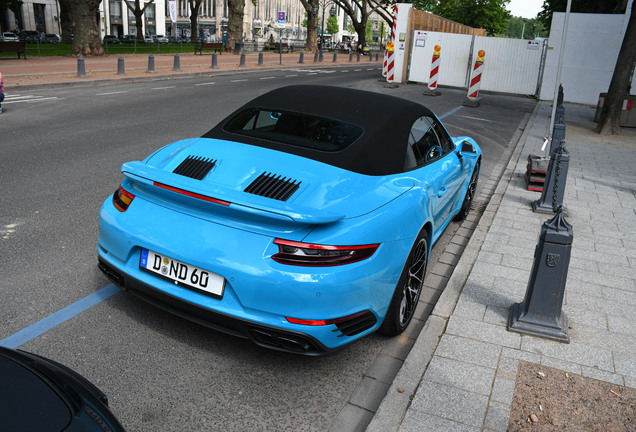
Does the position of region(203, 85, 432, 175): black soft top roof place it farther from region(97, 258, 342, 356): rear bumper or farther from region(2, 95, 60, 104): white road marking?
region(2, 95, 60, 104): white road marking

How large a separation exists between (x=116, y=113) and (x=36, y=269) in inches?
341

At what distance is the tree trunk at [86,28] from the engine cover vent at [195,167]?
85.5 ft

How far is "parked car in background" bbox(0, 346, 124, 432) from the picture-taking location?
68.0 inches

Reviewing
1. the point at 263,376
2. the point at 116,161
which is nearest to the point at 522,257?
the point at 263,376

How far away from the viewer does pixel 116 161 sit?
7.86 m

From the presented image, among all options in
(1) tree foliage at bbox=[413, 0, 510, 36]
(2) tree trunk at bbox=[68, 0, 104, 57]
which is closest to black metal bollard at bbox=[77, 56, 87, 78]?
(2) tree trunk at bbox=[68, 0, 104, 57]

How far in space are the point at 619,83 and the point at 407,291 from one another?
1300cm

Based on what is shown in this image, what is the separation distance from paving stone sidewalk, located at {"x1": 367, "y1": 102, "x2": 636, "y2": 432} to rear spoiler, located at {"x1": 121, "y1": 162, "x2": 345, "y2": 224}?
111cm

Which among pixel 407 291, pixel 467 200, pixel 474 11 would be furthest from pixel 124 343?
pixel 474 11

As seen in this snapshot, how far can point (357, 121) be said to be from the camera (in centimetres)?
406

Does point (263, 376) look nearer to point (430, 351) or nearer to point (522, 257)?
point (430, 351)

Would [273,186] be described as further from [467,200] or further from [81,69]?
[81,69]

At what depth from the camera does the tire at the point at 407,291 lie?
353 cm

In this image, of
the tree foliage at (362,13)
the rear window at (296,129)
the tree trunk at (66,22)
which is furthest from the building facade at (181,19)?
the rear window at (296,129)
